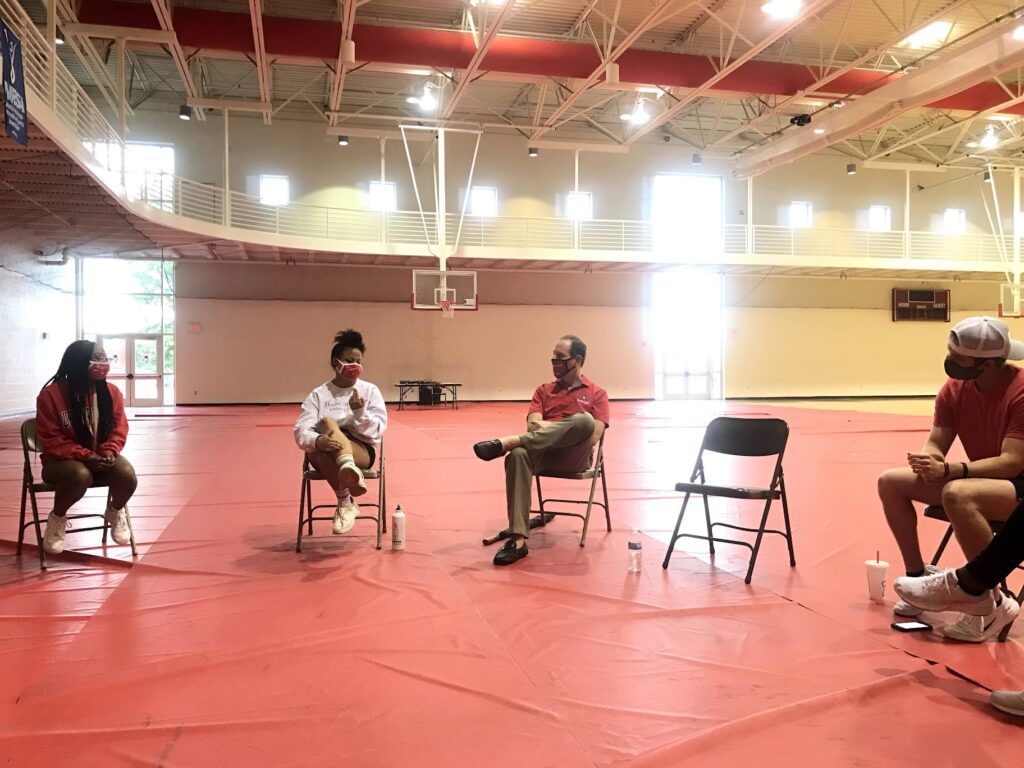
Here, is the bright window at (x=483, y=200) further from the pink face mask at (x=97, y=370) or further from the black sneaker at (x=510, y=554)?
the black sneaker at (x=510, y=554)

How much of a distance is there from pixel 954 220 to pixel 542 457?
23.9 m

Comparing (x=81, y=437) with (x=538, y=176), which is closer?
(x=81, y=437)

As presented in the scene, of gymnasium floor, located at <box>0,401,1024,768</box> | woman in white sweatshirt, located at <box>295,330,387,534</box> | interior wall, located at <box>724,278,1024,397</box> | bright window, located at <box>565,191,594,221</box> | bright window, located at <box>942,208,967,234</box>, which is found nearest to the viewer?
gymnasium floor, located at <box>0,401,1024,768</box>

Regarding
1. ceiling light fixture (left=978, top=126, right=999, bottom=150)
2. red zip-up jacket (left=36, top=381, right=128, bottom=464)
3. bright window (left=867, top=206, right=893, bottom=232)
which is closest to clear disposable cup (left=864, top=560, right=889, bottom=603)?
red zip-up jacket (left=36, top=381, right=128, bottom=464)

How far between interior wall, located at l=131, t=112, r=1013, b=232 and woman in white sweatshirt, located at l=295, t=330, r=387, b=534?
1529cm

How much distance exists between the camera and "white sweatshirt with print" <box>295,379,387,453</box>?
4129 mm

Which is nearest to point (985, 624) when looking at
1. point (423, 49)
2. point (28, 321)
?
point (423, 49)

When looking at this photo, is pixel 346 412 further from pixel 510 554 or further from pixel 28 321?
pixel 28 321

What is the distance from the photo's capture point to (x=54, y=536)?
390 centimetres

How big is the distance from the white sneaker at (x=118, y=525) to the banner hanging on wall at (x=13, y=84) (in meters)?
4.71

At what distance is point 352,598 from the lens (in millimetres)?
3166

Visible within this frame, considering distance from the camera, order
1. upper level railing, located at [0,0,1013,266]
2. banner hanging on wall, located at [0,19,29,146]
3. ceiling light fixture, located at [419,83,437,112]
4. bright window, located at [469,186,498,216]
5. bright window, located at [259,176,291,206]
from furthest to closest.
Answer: bright window, located at [469,186,498,216] → bright window, located at [259,176,291,206] → upper level railing, located at [0,0,1013,266] → ceiling light fixture, located at [419,83,437,112] → banner hanging on wall, located at [0,19,29,146]

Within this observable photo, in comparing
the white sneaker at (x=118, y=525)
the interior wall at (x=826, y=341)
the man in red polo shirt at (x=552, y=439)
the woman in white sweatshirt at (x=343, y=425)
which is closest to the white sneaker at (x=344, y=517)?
the woman in white sweatshirt at (x=343, y=425)

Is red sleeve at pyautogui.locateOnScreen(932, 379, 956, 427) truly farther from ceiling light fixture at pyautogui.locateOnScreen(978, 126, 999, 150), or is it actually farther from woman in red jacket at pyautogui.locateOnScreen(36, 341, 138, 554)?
ceiling light fixture at pyautogui.locateOnScreen(978, 126, 999, 150)
